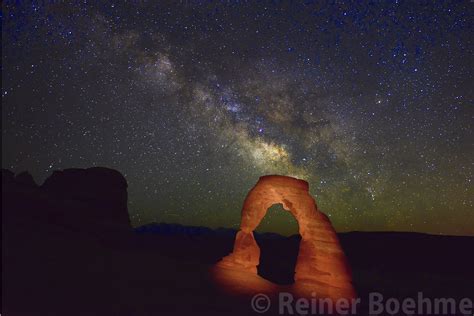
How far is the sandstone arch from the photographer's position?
18.5 meters

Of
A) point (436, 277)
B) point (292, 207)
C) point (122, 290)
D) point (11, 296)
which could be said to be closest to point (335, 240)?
point (292, 207)

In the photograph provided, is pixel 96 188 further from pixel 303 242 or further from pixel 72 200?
pixel 303 242

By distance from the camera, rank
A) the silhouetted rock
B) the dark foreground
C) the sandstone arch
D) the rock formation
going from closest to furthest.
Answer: the dark foreground → the sandstone arch → the rock formation → the silhouetted rock

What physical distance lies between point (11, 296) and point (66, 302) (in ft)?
6.27

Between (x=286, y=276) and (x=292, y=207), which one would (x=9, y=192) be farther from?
(x=286, y=276)

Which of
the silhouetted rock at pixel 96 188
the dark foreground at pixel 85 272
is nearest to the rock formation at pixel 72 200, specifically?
the silhouetted rock at pixel 96 188

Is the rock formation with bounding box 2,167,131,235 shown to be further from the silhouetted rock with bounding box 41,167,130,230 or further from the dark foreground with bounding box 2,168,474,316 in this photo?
the dark foreground with bounding box 2,168,474,316

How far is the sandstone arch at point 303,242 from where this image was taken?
60.8ft

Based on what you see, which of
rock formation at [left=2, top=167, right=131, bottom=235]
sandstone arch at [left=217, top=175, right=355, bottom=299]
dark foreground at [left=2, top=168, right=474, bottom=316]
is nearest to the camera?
dark foreground at [left=2, top=168, right=474, bottom=316]

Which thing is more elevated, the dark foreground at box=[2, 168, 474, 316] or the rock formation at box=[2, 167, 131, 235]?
the rock formation at box=[2, 167, 131, 235]

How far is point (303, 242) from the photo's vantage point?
66.7 ft

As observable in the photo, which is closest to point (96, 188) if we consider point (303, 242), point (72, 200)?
point (72, 200)

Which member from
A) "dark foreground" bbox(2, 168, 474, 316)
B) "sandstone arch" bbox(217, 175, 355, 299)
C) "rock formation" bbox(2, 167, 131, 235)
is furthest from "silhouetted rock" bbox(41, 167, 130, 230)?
"sandstone arch" bbox(217, 175, 355, 299)

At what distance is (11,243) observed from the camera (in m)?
16.3
